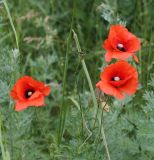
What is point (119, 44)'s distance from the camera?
5.92ft

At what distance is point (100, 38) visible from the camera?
325cm

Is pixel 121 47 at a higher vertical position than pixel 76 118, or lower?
higher

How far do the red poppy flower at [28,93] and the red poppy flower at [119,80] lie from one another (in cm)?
20

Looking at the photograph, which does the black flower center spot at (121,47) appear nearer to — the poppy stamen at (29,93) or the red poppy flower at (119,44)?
the red poppy flower at (119,44)

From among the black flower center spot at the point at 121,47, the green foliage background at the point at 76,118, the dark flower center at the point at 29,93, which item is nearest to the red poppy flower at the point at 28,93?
the dark flower center at the point at 29,93

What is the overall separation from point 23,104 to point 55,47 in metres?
1.70

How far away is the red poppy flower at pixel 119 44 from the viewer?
1.73 metres

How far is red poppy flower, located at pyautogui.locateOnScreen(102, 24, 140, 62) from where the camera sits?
68.2 inches

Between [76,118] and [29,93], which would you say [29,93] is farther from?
[76,118]

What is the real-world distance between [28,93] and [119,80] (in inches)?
12.5

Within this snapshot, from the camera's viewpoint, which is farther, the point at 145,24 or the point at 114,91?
the point at 145,24

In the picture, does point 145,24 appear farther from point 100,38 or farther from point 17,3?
point 17,3

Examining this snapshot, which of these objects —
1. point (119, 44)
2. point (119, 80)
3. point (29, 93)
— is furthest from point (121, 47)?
point (29, 93)

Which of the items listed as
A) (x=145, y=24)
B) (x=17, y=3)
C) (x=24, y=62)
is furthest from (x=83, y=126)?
(x=17, y=3)
